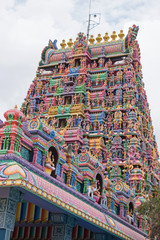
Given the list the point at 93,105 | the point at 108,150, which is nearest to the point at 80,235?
the point at 108,150

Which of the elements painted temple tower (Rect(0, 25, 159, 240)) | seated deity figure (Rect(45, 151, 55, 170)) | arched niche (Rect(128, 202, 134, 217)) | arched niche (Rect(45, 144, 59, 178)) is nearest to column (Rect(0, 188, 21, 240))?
painted temple tower (Rect(0, 25, 159, 240))

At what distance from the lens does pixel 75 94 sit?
4066cm

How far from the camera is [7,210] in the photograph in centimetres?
1380

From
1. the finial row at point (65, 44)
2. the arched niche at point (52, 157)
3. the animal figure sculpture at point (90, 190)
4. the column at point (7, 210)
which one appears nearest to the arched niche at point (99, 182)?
the animal figure sculpture at point (90, 190)

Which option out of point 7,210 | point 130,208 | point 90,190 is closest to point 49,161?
point 90,190

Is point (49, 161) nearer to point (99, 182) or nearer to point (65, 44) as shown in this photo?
point (99, 182)

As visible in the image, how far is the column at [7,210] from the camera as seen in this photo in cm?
1361

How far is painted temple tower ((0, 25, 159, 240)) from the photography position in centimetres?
1594

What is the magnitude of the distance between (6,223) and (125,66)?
1202 inches

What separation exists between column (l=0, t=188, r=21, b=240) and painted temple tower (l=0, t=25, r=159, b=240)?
34 millimetres

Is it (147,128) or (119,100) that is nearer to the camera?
(119,100)

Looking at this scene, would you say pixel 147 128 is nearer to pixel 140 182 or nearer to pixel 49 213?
pixel 140 182

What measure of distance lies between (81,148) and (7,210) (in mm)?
22488

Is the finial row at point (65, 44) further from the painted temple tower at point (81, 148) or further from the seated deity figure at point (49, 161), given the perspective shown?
the seated deity figure at point (49, 161)
